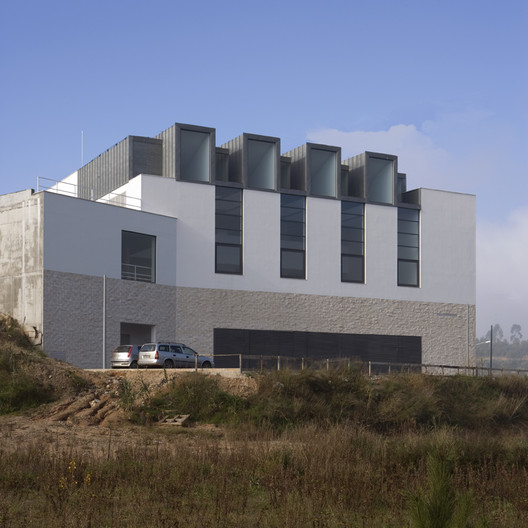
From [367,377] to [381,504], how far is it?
20811 mm

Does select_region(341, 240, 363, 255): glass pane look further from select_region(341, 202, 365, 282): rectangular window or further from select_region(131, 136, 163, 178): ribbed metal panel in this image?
select_region(131, 136, 163, 178): ribbed metal panel

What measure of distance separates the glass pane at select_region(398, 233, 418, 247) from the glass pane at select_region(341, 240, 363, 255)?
3.32 m

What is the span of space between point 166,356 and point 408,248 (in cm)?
2248

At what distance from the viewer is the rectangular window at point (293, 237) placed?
48375 mm

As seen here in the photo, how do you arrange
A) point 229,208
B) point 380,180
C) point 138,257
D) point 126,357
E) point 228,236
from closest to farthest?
point 126,357 → point 138,257 → point 228,236 → point 229,208 → point 380,180

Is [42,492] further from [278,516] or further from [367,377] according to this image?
[367,377]

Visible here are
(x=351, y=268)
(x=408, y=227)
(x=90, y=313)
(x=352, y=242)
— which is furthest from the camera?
(x=408, y=227)

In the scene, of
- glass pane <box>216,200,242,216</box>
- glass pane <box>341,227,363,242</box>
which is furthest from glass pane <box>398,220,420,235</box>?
glass pane <box>216,200,242,216</box>

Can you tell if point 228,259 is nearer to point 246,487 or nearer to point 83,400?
point 83,400

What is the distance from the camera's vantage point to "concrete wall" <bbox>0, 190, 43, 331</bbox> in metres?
39.2

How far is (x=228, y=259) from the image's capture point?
4656 cm

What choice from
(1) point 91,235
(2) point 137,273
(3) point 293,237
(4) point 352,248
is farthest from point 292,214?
(1) point 91,235

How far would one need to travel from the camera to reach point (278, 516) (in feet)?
40.0

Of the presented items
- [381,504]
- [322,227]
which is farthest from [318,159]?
[381,504]
